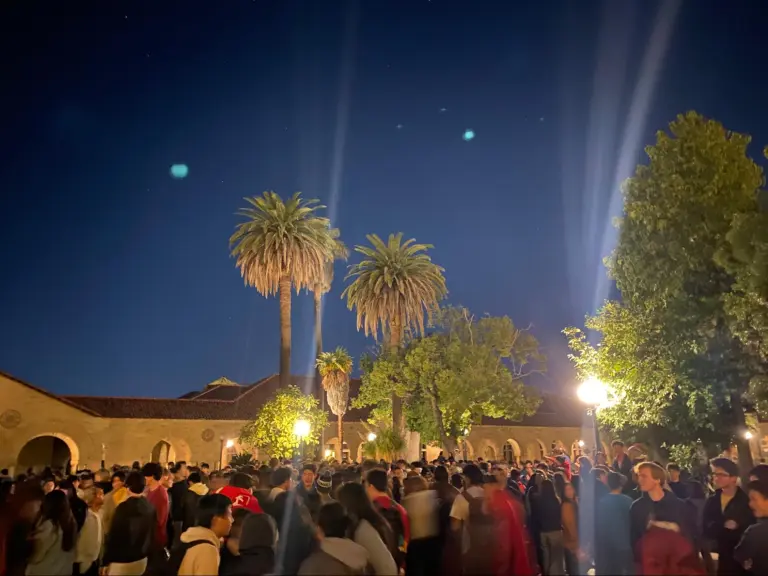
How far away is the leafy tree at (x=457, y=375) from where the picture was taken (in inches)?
1378

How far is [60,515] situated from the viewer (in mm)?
6574

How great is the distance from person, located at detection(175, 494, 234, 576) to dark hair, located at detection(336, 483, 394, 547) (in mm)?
1123

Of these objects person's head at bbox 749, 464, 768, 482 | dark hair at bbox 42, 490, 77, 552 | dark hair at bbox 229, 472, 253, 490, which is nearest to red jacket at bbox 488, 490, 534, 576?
person's head at bbox 749, 464, 768, 482

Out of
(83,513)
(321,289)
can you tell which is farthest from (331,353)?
(83,513)

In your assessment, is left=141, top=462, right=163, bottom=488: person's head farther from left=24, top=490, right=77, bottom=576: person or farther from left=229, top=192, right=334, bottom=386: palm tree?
left=229, top=192, right=334, bottom=386: palm tree

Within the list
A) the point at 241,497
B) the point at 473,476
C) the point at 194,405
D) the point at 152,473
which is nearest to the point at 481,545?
the point at 473,476

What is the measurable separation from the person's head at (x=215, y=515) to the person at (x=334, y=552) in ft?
3.95

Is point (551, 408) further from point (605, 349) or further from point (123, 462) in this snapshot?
point (123, 462)

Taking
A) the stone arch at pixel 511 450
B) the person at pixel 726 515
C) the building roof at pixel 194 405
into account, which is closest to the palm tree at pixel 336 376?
the building roof at pixel 194 405

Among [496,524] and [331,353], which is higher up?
[331,353]

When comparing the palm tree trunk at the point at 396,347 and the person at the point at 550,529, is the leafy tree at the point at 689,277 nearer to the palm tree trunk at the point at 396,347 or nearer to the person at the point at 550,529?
the person at the point at 550,529

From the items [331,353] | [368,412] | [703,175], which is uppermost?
[703,175]

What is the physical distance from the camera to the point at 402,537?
6891 mm

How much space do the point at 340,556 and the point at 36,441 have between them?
40.3 m
